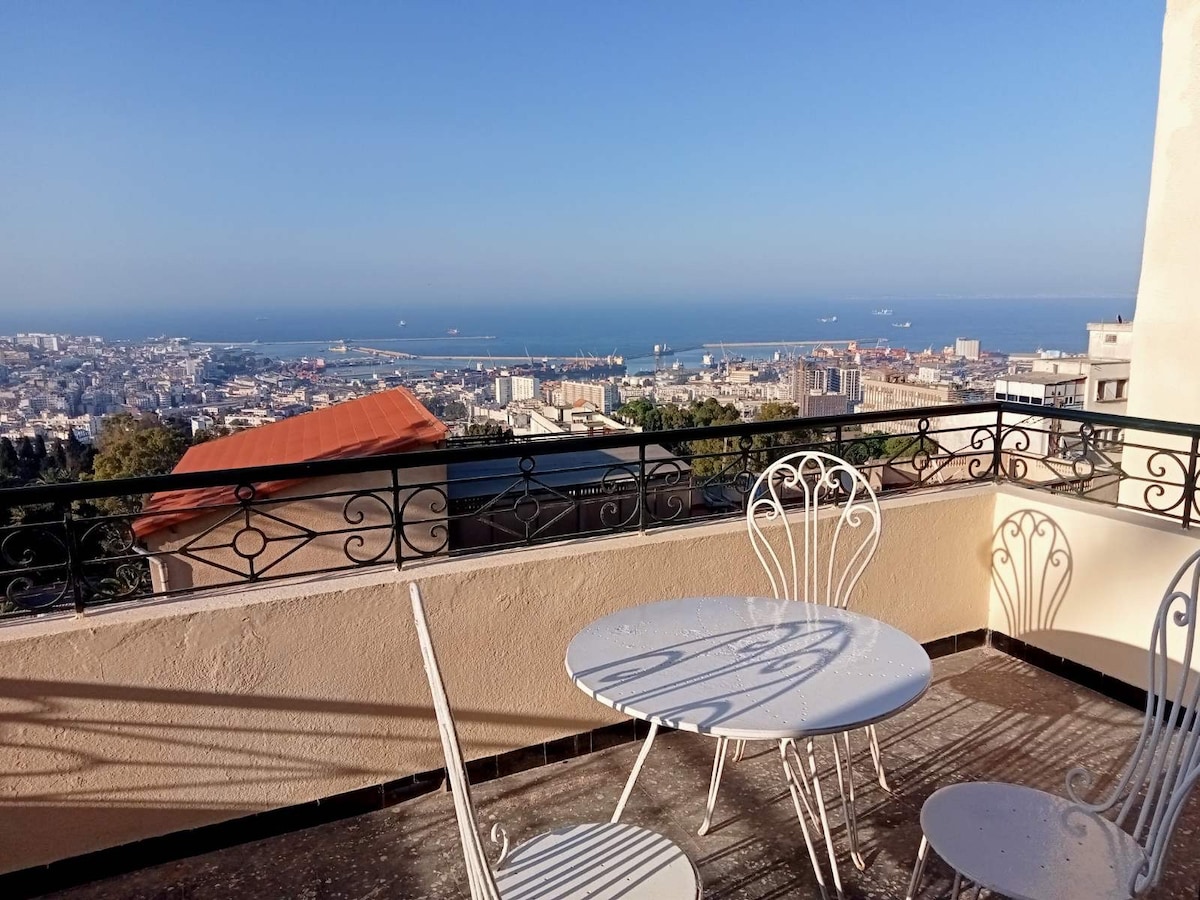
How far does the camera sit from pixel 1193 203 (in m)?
4.04

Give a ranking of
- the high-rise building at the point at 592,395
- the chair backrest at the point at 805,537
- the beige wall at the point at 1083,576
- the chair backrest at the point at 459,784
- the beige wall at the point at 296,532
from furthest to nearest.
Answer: the high-rise building at the point at 592,395, the beige wall at the point at 296,532, the beige wall at the point at 1083,576, the chair backrest at the point at 805,537, the chair backrest at the point at 459,784

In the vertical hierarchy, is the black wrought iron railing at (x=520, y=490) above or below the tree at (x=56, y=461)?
above

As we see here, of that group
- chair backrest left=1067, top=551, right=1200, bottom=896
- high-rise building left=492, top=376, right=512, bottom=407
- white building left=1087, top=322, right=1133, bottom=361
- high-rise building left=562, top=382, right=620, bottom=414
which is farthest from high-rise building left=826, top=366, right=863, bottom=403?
chair backrest left=1067, top=551, right=1200, bottom=896

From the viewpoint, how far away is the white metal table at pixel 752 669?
1.49 meters

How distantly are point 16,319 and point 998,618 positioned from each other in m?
19.8

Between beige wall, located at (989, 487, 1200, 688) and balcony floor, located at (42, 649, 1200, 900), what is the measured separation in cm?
27

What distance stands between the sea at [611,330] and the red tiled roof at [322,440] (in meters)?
7.36

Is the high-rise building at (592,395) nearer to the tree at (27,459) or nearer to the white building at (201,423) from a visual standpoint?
the white building at (201,423)

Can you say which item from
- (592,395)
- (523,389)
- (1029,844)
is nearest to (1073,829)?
(1029,844)

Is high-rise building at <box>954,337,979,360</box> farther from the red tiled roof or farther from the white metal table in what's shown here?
the white metal table

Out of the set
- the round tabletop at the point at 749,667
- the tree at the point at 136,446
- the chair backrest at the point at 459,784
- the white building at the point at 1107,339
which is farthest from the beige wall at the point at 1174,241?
the white building at the point at 1107,339

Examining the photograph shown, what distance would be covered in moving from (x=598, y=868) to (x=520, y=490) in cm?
150

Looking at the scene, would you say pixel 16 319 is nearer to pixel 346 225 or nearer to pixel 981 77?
pixel 346 225

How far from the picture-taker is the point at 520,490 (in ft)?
9.05
